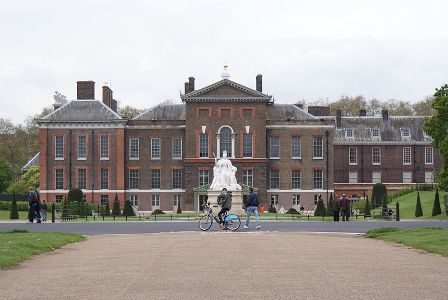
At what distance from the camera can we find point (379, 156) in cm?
9669

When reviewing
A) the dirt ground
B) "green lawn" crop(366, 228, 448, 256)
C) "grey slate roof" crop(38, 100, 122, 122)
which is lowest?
the dirt ground

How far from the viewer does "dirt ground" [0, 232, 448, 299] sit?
12.9 metres

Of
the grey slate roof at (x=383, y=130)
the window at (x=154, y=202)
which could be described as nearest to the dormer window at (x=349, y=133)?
the grey slate roof at (x=383, y=130)

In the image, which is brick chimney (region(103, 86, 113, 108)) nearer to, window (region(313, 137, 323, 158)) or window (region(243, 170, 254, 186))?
window (region(243, 170, 254, 186))

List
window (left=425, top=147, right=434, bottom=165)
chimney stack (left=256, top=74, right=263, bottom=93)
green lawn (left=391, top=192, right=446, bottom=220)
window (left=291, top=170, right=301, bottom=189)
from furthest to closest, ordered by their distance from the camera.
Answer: window (left=425, top=147, right=434, bottom=165)
chimney stack (left=256, top=74, right=263, bottom=93)
window (left=291, top=170, right=301, bottom=189)
green lawn (left=391, top=192, right=446, bottom=220)

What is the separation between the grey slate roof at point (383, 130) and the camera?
96.1 metres

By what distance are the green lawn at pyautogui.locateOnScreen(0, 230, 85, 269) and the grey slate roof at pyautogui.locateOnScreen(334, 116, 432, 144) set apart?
232 feet

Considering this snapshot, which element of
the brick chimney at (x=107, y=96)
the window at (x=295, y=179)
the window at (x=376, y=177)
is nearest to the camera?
the window at (x=295, y=179)

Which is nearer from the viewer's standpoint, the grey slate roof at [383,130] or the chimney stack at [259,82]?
the chimney stack at [259,82]

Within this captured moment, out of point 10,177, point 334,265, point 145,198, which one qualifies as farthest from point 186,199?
point 334,265

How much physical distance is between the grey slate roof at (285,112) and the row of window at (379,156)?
14.1 metres

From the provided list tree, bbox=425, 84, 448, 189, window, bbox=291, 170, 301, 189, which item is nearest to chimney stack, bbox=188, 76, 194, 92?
window, bbox=291, 170, 301, 189

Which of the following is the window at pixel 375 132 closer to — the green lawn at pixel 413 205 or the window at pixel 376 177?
the window at pixel 376 177

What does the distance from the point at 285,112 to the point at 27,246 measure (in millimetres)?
64268
